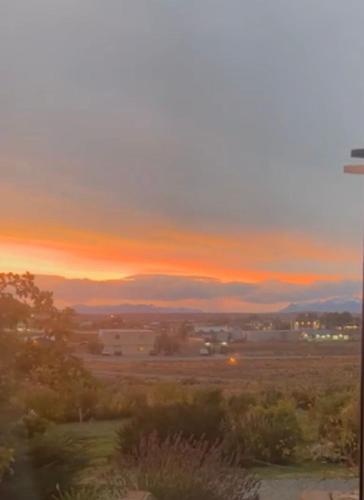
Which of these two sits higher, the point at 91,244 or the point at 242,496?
the point at 91,244

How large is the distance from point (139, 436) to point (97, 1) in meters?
0.95

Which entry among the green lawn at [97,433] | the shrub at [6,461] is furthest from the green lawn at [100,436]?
the shrub at [6,461]

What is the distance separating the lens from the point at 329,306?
4.92 ft

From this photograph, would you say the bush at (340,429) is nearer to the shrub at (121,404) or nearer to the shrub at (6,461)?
the shrub at (121,404)

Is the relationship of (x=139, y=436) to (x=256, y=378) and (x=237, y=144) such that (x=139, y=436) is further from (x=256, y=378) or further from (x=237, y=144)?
(x=237, y=144)

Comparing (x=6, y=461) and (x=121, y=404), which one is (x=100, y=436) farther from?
(x=6, y=461)

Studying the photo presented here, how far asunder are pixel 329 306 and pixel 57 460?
687 mm

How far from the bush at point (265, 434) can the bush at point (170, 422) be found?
6 centimetres

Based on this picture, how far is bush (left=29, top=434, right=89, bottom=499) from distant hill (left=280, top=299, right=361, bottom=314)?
55 centimetres

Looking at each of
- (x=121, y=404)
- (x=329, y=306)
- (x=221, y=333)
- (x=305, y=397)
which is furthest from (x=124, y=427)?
(x=329, y=306)

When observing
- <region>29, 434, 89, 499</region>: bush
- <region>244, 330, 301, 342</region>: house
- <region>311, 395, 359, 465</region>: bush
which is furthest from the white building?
<region>29, 434, 89, 499</region>: bush

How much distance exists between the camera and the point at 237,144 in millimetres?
1501

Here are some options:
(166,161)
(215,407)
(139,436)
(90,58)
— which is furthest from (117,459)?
(90,58)

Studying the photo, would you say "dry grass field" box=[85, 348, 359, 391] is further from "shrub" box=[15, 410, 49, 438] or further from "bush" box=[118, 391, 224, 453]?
"shrub" box=[15, 410, 49, 438]
